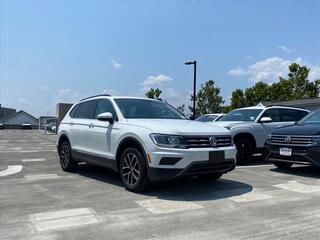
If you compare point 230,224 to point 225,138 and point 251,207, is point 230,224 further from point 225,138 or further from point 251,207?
point 225,138

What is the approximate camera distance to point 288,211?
19.5 feet

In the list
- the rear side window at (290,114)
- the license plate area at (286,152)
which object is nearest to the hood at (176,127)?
the license plate area at (286,152)

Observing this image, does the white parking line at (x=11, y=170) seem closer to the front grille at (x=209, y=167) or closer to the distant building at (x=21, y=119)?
the front grille at (x=209, y=167)

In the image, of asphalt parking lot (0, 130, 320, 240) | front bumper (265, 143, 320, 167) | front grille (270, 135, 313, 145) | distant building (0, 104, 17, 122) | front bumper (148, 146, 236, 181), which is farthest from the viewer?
distant building (0, 104, 17, 122)

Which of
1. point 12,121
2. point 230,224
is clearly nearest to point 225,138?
point 230,224

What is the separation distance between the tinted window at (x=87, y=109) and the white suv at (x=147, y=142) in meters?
0.03

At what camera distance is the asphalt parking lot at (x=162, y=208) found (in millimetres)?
4996

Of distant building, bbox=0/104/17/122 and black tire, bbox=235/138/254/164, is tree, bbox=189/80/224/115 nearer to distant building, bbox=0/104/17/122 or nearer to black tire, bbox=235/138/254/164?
black tire, bbox=235/138/254/164

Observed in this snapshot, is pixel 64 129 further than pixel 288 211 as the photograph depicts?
Yes

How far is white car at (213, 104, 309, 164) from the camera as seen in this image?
11539 mm

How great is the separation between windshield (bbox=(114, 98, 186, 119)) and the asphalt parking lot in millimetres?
1331

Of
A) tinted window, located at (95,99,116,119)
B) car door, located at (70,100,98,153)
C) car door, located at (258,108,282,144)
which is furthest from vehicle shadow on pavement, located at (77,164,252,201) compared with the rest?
car door, located at (258,108,282,144)

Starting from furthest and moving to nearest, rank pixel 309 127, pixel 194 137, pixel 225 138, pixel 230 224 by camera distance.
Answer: pixel 309 127, pixel 225 138, pixel 194 137, pixel 230 224

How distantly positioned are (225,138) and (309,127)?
119 inches
